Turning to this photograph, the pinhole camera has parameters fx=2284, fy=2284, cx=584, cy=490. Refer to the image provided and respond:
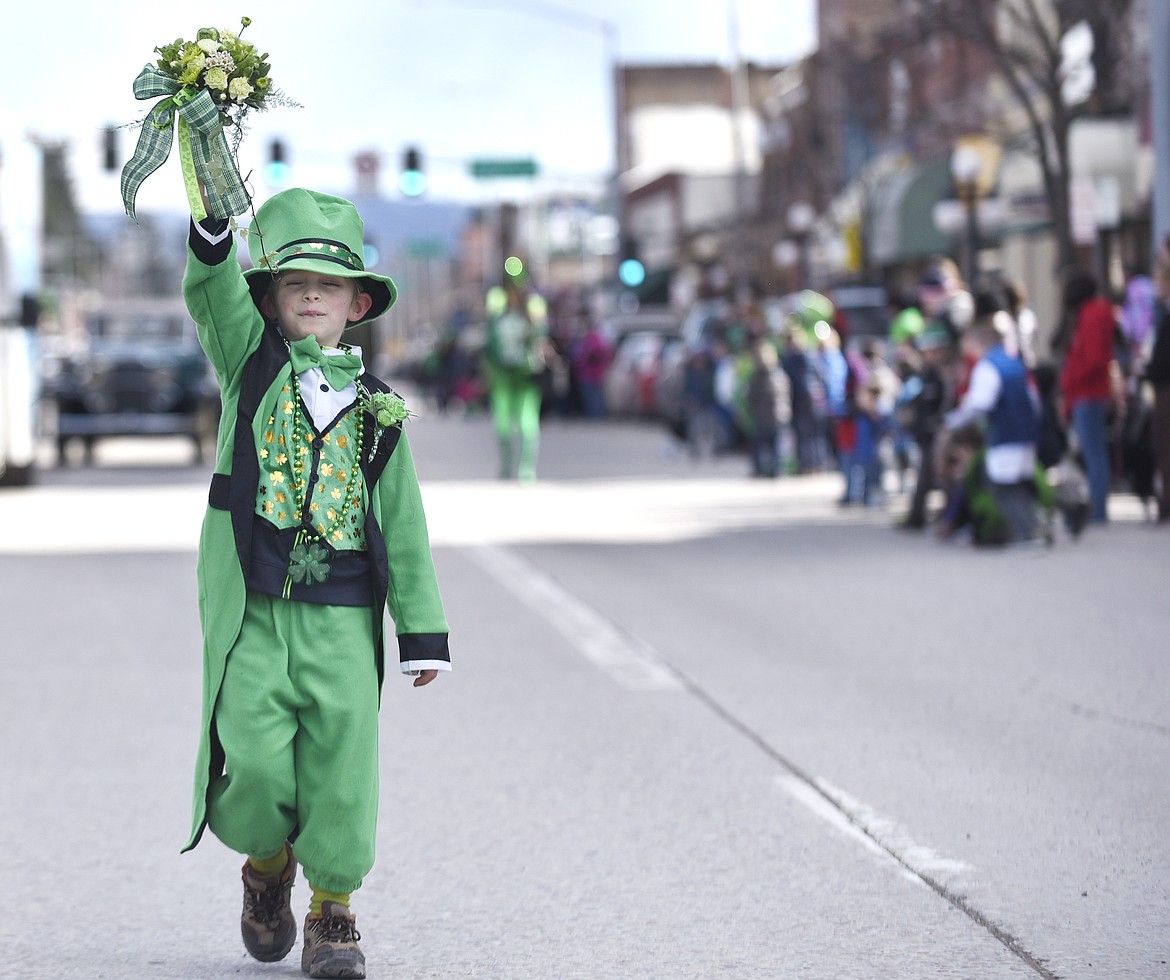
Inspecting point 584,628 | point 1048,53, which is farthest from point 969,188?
point 584,628

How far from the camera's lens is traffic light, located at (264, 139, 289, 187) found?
50875mm

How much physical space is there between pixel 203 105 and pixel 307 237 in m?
0.41

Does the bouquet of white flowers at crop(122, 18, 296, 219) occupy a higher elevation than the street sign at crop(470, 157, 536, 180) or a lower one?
lower

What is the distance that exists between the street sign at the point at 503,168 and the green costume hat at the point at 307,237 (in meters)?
50.0

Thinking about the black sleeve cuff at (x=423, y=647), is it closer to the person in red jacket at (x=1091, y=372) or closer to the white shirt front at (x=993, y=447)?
the white shirt front at (x=993, y=447)

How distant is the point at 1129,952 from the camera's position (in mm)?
5176

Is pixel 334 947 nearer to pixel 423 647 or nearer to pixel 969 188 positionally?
Answer: pixel 423 647

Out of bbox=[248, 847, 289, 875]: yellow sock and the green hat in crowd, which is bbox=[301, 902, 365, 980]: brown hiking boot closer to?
bbox=[248, 847, 289, 875]: yellow sock

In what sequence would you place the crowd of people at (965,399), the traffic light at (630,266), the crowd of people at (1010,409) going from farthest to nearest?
1. the traffic light at (630,266)
2. the crowd of people at (965,399)
3. the crowd of people at (1010,409)

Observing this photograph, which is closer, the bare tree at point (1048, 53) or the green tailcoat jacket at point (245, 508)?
the green tailcoat jacket at point (245, 508)

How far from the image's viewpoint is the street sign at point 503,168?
5456 centimetres

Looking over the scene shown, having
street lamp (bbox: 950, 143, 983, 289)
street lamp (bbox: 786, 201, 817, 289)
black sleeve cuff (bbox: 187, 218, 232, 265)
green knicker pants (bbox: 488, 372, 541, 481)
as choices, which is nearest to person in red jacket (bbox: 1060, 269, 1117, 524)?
green knicker pants (bbox: 488, 372, 541, 481)

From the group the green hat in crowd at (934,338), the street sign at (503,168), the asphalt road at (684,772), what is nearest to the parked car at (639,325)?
the street sign at (503,168)

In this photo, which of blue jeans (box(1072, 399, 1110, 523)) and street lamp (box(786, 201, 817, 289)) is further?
street lamp (box(786, 201, 817, 289))
